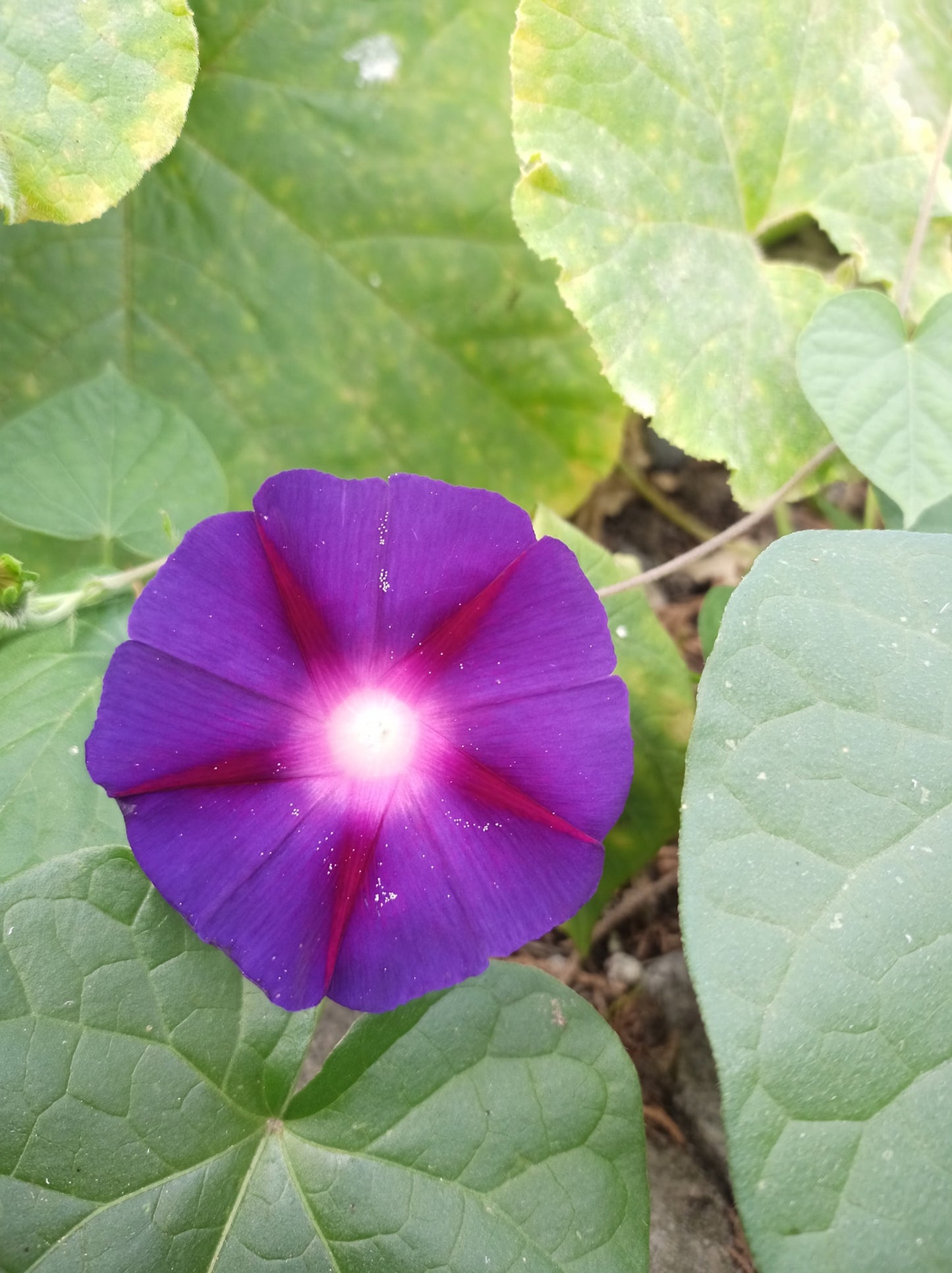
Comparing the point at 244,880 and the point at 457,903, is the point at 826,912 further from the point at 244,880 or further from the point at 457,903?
the point at 244,880

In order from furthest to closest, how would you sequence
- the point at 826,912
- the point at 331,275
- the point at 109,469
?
the point at 331,275, the point at 109,469, the point at 826,912

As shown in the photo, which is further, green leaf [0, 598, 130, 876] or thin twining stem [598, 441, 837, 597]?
thin twining stem [598, 441, 837, 597]

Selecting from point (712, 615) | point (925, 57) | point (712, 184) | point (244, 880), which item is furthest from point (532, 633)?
point (925, 57)

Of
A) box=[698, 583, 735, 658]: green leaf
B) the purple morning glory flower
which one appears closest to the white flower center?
the purple morning glory flower

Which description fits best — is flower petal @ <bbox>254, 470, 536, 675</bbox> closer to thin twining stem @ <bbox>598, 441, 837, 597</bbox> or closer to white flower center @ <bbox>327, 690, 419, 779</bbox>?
white flower center @ <bbox>327, 690, 419, 779</bbox>

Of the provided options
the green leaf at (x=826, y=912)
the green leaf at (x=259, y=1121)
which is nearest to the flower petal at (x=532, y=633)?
→ the green leaf at (x=826, y=912)

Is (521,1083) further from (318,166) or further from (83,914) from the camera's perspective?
(318,166)
